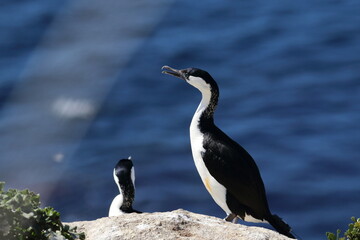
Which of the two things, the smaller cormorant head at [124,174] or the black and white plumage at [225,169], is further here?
the smaller cormorant head at [124,174]

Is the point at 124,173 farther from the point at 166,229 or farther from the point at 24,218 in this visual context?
the point at 24,218

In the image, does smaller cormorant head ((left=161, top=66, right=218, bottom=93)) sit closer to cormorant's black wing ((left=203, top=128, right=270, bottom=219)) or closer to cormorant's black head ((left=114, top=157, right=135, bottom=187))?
cormorant's black wing ((left=203, top=128, right=270, bottom=219))

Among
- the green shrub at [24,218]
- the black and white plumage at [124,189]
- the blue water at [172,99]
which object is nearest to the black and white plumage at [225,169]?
the black and white plumage at [124,189]

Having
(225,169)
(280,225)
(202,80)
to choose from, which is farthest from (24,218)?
(202,80)

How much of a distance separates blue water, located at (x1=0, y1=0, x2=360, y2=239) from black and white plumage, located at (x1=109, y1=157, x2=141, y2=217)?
4.53 m

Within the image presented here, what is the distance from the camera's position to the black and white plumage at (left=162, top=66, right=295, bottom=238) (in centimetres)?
1018

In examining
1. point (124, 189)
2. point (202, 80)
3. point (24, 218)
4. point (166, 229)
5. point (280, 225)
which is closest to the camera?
point (24, 218)

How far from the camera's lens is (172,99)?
1900 centimetres

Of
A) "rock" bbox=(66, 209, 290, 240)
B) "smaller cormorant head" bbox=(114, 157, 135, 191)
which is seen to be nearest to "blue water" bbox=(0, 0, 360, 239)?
"smaller cormorant head" bbox=(114, 157, 135, 191)

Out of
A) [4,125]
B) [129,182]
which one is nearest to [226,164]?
[129,182]

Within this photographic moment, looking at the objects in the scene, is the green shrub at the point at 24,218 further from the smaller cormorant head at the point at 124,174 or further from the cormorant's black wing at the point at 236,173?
the smaller cormorant head at the point at 124,174

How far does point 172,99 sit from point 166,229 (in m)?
11.3

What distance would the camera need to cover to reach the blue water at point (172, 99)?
16656mm

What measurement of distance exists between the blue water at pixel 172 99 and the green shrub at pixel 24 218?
29.1 feet
